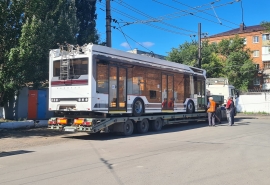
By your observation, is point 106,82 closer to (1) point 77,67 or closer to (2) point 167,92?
(1) point 77,67

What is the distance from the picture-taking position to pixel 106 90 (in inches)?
495

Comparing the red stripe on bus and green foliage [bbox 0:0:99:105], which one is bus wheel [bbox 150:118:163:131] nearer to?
the red stripe on bus

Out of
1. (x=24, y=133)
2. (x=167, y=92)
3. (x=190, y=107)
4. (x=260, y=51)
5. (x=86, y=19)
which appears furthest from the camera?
(x=260, y=51)

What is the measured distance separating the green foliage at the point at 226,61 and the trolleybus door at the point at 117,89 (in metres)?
30.5

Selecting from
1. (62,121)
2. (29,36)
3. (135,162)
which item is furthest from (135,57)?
(135,162)

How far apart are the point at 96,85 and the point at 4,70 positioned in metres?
5.03

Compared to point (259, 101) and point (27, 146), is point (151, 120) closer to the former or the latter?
point (27, 146)

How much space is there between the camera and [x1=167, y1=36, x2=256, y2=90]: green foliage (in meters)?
43.7

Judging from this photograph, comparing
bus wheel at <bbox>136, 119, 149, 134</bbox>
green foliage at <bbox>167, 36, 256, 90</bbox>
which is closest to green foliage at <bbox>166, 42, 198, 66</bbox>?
green foliage at <bbox>167, 36, 256, 90</bbox>

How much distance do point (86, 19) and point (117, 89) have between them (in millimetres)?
10576

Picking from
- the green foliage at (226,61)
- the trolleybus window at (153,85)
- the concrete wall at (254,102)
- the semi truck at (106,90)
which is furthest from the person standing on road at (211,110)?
the green foliage at (226,61)

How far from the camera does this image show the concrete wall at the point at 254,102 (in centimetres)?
3325

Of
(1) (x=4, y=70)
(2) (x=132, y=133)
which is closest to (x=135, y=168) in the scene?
(2) (x=132, y=133)

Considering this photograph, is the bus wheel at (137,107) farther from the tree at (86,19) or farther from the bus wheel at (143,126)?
the tree at (86,19)
